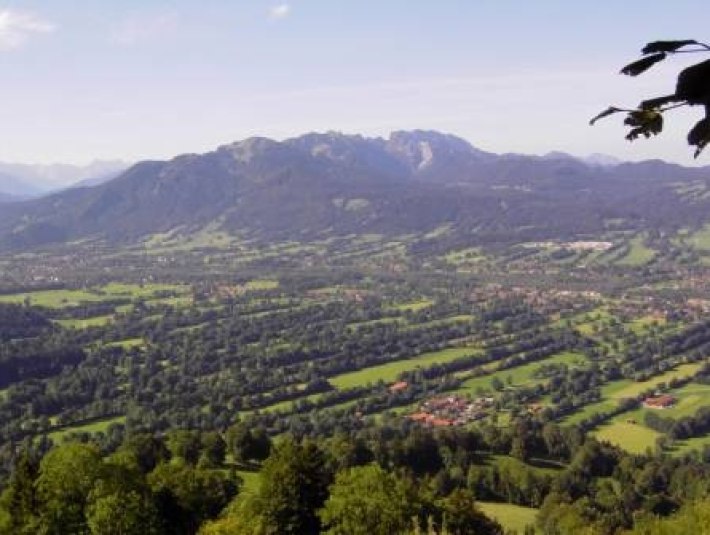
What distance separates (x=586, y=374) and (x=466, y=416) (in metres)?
36.6

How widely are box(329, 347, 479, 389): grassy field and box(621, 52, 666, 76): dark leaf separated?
468 ft

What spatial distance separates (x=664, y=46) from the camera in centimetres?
762

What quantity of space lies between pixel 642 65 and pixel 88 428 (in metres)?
127

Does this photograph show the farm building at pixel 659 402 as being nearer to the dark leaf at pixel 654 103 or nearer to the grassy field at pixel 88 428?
the grassy field at pixel 88 428

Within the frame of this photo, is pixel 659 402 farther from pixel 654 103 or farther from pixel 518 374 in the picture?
pixel 654 103

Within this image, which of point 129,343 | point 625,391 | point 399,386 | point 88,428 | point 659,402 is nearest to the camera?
point 88,428

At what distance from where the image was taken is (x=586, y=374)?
500 feet

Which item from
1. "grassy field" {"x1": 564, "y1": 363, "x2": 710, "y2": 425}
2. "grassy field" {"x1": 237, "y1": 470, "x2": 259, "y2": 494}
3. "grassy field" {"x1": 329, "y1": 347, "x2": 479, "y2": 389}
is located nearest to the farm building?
"grassy field" {"x1": 564, "y1": 363, "x2": 710, "y2": 425}

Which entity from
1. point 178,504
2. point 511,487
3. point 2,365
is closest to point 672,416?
point 511,487

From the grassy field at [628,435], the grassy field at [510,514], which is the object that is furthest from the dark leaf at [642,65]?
the grassy field at [628,435]

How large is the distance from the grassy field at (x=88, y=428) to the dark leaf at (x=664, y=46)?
4643 inches

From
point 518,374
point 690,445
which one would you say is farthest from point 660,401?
point 518,374

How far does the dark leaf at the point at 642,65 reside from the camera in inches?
309

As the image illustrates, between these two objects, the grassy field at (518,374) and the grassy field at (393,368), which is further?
the grassy field at (393,368)
